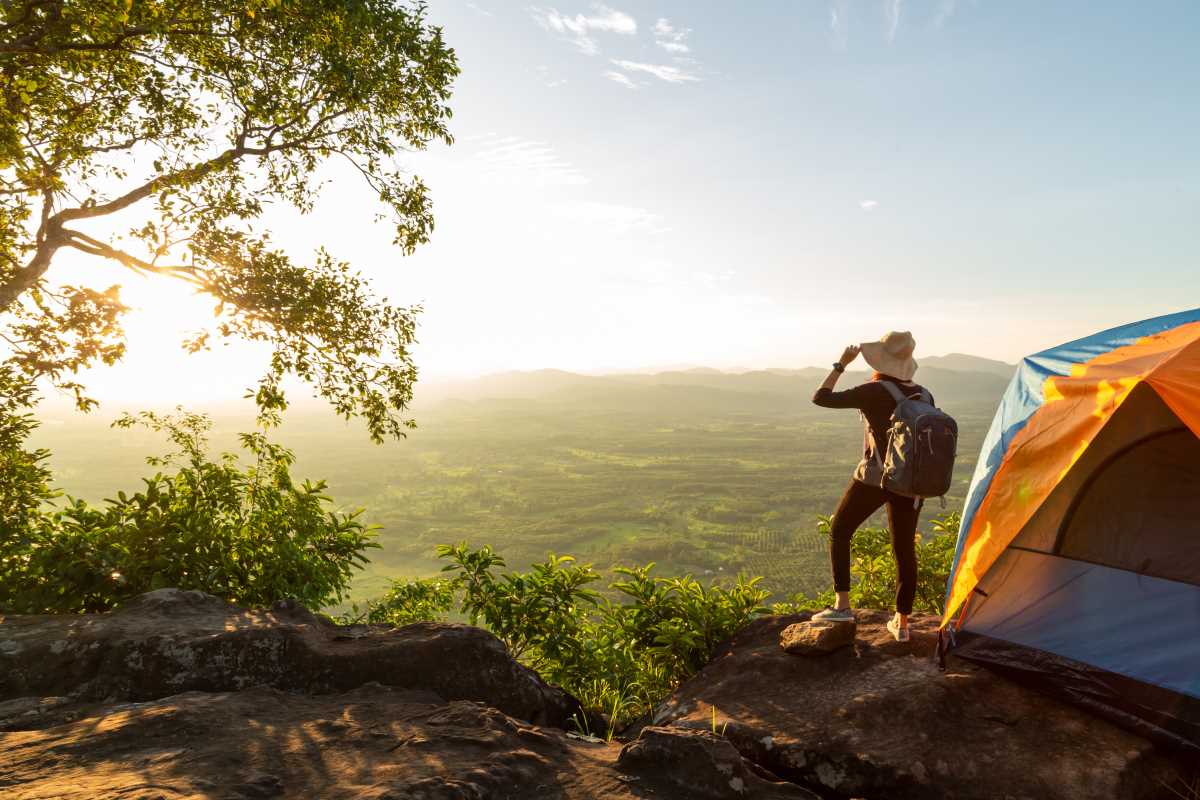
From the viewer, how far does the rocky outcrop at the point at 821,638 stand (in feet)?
14.6

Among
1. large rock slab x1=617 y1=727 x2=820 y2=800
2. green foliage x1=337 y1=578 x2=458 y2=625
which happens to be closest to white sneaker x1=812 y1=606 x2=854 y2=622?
large rock slab x1=617 y1=727 x2=820 y2=800

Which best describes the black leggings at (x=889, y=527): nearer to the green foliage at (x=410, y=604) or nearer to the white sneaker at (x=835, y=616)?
the white sneaker at (x=835, y=616)

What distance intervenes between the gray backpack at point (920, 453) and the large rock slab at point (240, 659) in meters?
3.30

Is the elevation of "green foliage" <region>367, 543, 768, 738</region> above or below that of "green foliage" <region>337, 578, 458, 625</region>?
above

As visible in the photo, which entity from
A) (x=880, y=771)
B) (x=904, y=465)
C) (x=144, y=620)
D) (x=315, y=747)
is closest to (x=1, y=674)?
(x=144, y=620)

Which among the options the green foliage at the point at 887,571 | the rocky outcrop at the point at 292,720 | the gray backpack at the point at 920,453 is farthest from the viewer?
the green foliage at the point at 887,571

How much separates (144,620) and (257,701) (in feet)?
5.48

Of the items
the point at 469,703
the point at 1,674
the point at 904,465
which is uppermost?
the point at 904,465

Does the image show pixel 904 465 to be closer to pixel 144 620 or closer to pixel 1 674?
pixel 144 620

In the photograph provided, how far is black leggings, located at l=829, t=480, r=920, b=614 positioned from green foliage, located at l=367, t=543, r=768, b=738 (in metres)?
1.33

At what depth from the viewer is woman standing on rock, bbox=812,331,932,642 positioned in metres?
4.26

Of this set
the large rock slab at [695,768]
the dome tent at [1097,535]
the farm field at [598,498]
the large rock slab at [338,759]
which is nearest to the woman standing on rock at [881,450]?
the dome tent at [1097,535]

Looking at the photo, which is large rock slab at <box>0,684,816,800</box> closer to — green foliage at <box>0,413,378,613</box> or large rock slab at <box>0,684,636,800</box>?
large rock slab at <box>0,684,636,800</box>

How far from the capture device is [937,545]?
7.46 meters
